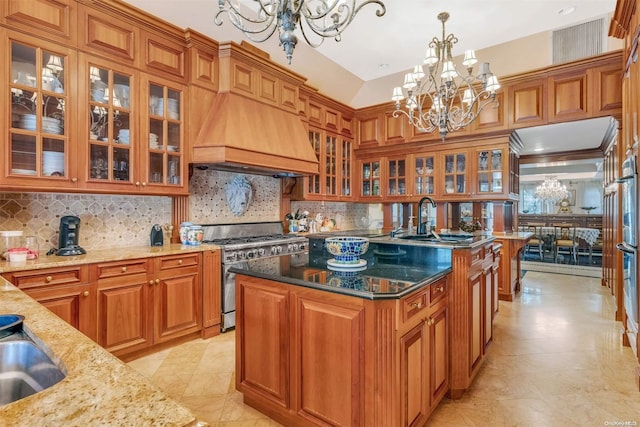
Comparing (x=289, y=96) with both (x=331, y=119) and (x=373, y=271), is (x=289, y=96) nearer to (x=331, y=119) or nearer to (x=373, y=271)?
(x=331, y=119)

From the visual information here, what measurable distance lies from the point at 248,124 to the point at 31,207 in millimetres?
1909

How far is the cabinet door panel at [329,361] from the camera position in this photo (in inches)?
59.7

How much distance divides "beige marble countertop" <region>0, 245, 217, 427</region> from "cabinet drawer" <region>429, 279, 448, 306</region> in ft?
4.74

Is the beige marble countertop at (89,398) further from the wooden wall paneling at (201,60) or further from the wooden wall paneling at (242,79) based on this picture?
the wooden wall paneling at (242,79)

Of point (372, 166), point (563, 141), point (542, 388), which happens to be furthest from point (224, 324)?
point (563, 141)

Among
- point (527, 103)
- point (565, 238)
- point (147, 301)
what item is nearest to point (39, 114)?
point (147, 301)

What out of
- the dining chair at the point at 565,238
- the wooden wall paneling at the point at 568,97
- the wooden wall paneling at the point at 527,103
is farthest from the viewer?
the dining chair at the point at 565,238

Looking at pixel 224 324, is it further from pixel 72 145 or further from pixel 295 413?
pixel 72 145

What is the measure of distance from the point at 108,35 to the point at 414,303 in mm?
2986

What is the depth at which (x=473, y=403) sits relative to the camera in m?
2.10

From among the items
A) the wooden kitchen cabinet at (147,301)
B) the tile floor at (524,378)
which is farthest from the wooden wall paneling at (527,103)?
the wooden kitchen cabinet at (147,301)

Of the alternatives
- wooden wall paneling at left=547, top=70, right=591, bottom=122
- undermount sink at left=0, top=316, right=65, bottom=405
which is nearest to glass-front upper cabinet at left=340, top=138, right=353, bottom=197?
wooden wall paneling at left=547, top=70, right=591, bottom=122

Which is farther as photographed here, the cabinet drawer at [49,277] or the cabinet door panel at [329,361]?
the cabinet drawer at [49,277]

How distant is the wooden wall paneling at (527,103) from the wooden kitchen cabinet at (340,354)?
312 cm
